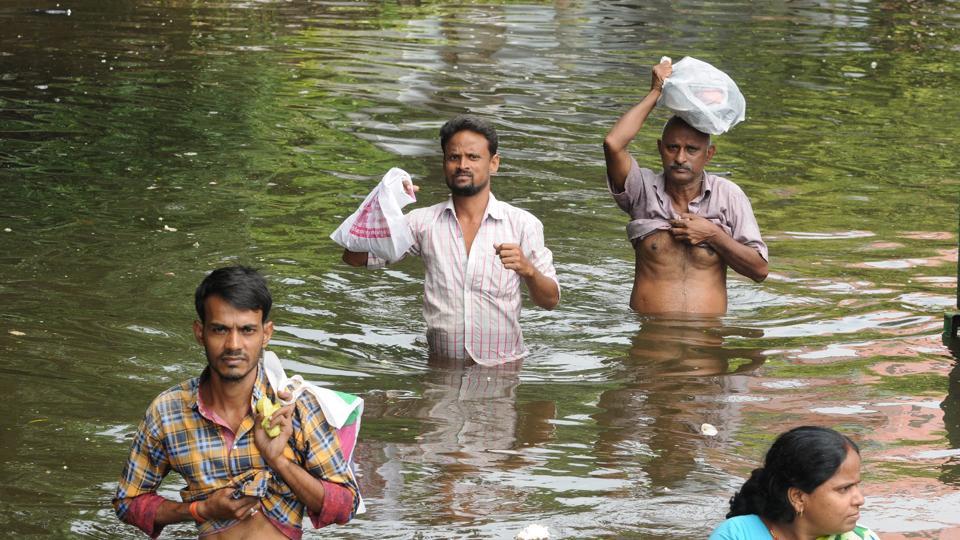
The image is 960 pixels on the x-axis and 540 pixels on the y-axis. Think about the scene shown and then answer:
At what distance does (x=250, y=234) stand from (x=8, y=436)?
3.74m

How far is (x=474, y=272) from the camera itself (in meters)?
6.79

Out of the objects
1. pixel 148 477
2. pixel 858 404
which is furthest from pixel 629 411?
pixel 148 477

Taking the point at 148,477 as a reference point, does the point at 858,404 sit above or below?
below

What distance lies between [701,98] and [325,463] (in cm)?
364

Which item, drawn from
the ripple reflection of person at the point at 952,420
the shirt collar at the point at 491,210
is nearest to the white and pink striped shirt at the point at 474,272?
the shirt collar at the point at 491,210

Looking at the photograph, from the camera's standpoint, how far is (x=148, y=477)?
14.5 feet

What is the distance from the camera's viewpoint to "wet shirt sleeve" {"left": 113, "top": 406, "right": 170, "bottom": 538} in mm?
4387

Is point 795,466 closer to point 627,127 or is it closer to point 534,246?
point 534,246

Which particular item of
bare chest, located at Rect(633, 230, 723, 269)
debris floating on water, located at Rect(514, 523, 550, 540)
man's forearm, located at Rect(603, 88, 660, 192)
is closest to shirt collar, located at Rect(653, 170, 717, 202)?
bare chest, located at Rect(633, 230, 723, 269)

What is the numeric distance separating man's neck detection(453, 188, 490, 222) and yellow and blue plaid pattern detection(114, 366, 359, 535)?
2475 mm

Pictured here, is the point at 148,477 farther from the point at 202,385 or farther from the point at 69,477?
the point at 69,477

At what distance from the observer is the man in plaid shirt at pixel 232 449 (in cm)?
433

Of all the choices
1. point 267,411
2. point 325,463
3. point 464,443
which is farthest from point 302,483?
point 464,443

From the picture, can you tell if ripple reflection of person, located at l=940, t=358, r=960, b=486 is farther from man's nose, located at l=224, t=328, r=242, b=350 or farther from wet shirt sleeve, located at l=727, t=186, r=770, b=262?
man's nose, located at l=224, t=328, r=242, b=350
